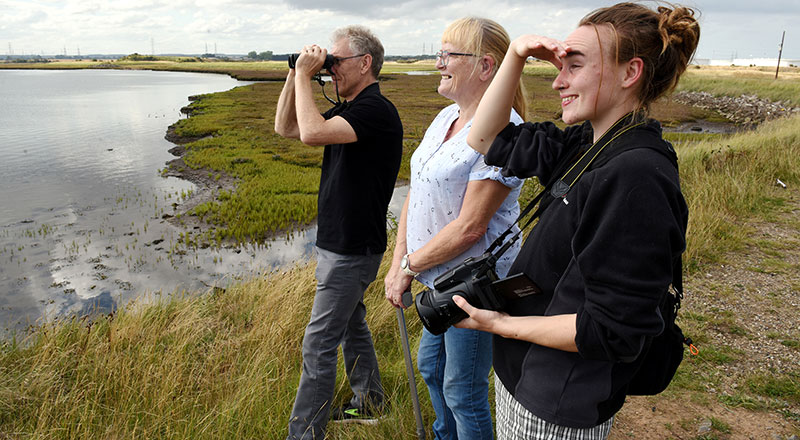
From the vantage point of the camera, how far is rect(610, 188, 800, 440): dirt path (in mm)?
2928

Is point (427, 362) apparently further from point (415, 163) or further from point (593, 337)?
point (593, 337)

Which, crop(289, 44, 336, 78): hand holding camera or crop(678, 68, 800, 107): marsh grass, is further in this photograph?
crop(678, 68, 800, 107): marsh grass

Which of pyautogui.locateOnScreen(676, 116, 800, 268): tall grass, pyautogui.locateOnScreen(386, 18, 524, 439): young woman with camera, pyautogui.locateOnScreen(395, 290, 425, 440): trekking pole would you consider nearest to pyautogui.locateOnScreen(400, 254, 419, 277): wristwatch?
pyautogui.locateOnScreen(386, 18, 524, 439): young woman with camera

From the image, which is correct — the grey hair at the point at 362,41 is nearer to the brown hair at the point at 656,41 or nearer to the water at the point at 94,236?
the brown hair at the point at 656,41

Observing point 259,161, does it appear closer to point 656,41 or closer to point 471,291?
point 471,291

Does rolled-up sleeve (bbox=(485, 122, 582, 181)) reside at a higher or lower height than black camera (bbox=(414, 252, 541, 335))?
higher

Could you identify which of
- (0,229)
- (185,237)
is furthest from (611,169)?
(0,229)

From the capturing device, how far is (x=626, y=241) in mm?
1084

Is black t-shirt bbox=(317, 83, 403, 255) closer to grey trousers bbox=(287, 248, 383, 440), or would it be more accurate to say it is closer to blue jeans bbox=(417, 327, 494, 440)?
grey trousers bbox=(287, 248, 383, 440)

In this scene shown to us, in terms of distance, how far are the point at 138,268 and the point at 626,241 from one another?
10900 millimetres

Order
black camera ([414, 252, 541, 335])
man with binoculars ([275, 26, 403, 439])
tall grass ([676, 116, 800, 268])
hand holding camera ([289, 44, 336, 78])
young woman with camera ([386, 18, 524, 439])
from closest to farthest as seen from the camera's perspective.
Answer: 1. black camera ([414, 252, 541, 335])
2. young woman with camera ([386, 18, 524, 439])
3. man with binoculars ([275, 26, 403, 439])
4. hand holding camera ([289, 44, 336, 78])
5. tall grass ([676, 116, 800, 268])

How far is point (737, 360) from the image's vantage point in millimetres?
3619

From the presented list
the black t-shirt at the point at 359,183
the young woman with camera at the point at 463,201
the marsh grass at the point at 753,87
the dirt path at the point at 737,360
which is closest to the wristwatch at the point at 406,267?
the young woman with camera at the point at 463,201

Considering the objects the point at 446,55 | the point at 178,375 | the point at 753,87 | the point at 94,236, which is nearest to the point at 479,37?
the point at 446,55
